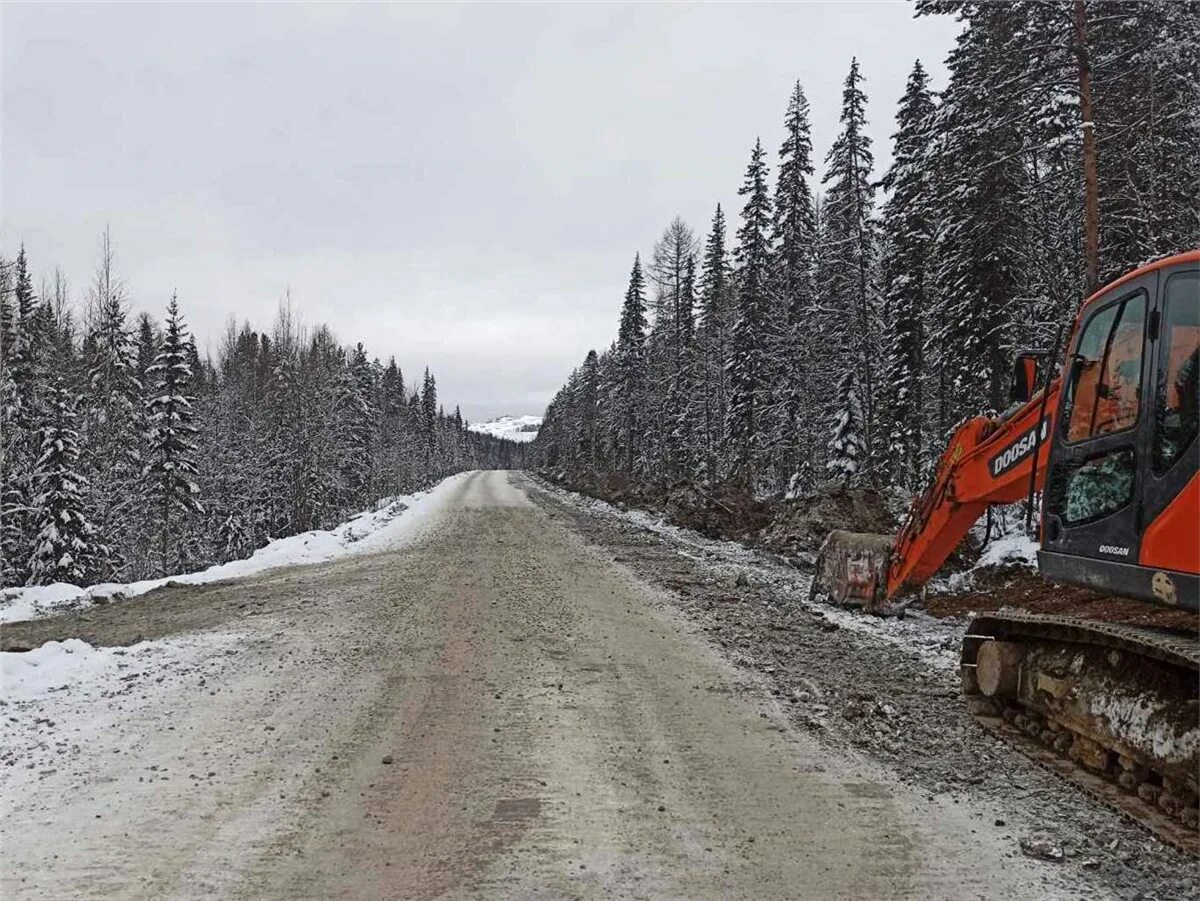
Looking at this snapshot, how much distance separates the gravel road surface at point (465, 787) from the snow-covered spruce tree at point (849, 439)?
21.6 metres

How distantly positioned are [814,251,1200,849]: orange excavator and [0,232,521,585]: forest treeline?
2927 cm

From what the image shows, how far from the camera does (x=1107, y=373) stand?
4.92m

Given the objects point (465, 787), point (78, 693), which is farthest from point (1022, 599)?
point (78, 693)

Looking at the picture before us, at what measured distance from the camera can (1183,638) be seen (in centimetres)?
427

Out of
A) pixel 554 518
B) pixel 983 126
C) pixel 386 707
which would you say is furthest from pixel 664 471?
pixel 386 707

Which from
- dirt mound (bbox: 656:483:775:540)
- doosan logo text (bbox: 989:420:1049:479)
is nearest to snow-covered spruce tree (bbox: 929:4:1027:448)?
dirt mound (bbox: 656:483:775:540)

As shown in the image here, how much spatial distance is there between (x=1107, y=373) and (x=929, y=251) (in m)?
22.0

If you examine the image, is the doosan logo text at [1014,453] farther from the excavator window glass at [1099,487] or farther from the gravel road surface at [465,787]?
the gravel road surface at [465,787]

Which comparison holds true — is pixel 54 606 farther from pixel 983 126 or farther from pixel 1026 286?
pixel 1026 286

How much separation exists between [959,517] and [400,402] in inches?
3111

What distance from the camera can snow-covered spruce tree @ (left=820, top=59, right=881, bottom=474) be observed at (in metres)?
27.8

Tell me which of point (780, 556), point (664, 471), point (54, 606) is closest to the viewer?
point (54, 606)

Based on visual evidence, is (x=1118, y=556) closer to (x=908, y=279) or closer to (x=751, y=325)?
(x=908, y=279)

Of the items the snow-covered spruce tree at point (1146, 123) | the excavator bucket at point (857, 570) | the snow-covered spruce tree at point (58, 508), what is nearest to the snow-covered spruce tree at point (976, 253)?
the snow-covered spruce tree at point (1146, 123)
